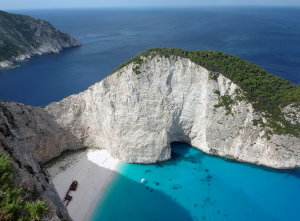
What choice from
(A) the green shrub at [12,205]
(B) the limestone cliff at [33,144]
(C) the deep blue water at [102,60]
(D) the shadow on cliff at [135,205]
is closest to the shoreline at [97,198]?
(D) the shadow on cliff at [135,205]

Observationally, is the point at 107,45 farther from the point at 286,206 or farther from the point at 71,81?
the point at 286,206

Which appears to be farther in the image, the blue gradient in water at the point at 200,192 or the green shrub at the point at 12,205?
the blue gradient in water at the point at 200,192

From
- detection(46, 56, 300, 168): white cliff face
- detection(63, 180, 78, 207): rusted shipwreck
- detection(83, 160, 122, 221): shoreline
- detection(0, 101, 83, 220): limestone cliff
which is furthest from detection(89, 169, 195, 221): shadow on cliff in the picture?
detection(0, 101, 83, 220): limestone cliff

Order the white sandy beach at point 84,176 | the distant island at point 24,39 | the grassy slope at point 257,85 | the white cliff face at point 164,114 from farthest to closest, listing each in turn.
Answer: the distant island at point 24,39 < the white cliff face at point 164,114 < the grassy slope at point 257,85 < the white sandy beach at point 84,176

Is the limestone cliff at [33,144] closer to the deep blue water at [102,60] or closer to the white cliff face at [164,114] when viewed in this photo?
the white cliff face at [164,114]

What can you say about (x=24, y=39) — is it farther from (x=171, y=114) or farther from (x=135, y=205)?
(x=135, y=205)

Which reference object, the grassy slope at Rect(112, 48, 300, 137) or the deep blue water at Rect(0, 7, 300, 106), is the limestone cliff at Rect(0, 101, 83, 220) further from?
the deep blue water at Rect(0, 7, 300, 106)
